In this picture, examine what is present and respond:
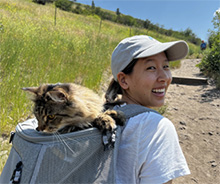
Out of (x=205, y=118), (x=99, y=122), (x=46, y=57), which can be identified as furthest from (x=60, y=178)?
(x=205, y=118)

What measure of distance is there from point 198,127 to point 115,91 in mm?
3535

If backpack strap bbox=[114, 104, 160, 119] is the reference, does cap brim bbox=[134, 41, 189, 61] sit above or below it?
above

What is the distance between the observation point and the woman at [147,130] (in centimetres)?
110

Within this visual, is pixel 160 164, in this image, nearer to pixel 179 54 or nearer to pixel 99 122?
pixel 99 122

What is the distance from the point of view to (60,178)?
0.99m

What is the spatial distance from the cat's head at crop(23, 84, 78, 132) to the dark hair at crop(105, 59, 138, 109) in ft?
1.08

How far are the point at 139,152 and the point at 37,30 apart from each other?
5.62 m

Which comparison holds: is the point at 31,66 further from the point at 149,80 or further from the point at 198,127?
the point at 198,127

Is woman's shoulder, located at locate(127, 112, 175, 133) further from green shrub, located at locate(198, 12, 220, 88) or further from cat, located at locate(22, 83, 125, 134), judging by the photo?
green shrub, located at locate(198, 12, 220, 88)

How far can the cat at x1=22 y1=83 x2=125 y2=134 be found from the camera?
148 cm

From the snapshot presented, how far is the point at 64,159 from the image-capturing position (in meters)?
1.01

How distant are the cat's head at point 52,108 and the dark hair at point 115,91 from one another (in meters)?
0.33

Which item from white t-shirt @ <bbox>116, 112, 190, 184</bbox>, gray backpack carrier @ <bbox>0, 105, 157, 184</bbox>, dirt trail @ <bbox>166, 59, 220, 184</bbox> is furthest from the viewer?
dirt trail @ <bbox>166, 59, 220, 184</bbox>

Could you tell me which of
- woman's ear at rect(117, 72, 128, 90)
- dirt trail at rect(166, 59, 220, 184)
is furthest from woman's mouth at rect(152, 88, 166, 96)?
dirt trail at rect(166, 59, 220, 184)
